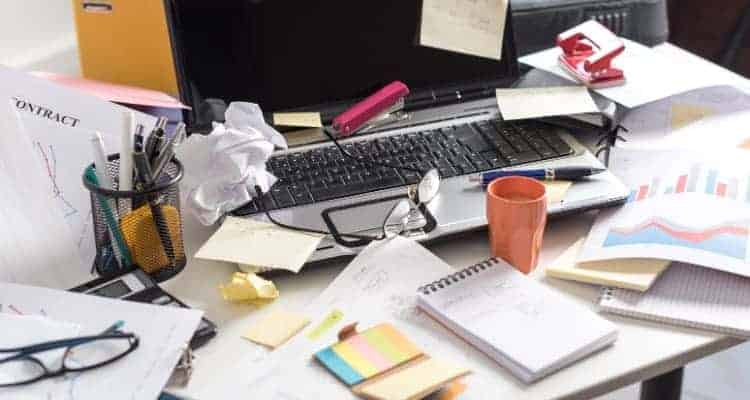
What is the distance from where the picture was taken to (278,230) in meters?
0.96

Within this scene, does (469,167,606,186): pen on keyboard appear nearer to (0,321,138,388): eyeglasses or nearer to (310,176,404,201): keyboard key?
(310,176,404,201): keyboard key

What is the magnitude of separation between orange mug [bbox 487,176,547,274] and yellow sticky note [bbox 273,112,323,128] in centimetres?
35

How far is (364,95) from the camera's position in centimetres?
125

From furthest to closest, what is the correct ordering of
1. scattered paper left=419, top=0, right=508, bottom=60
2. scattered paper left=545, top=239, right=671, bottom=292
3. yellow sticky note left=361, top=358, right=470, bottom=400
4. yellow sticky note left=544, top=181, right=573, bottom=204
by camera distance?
scattered paper left=419, top=0, right=508, bottom=60
yellow sticky note left=544, top=181, right=573, bottom=204
scattered paper left=545, top=239, right=671, bottom=292
yellow sticky note left=361, top=358, right=470, bottom=400

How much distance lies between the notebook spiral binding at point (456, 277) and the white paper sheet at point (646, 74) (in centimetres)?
40

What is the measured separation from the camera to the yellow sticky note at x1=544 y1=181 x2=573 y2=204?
0.99m

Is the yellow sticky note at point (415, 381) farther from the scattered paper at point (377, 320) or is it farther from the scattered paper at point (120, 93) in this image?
the scattered paper at point (120, 93)

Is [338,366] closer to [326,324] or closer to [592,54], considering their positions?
[326,324]

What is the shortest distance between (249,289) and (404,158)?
310 millimetres

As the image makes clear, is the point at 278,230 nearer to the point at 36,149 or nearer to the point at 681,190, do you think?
the point at 36,149

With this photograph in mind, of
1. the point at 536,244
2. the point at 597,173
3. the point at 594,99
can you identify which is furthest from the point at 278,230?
the point at 594,99

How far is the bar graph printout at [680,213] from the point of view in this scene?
0.90 metres

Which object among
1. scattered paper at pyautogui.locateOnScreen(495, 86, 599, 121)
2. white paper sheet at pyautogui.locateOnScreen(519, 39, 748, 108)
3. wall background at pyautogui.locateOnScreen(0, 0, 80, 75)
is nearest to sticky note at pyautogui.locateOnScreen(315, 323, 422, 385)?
scattered paper at pyautogui.locateOnScreen(495, 86, 599, 121)

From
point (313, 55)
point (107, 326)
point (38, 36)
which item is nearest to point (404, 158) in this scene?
point (313, 55)
